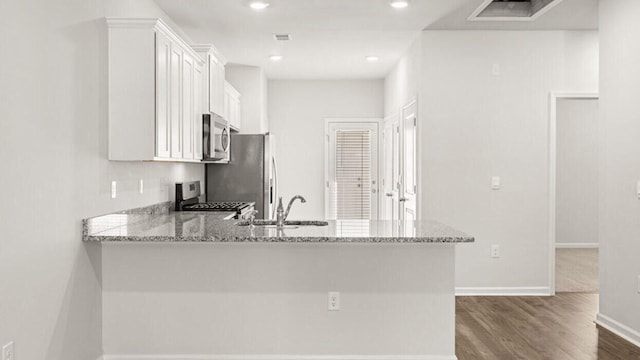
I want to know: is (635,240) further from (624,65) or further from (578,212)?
(578,212)

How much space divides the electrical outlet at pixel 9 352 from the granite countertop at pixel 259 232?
0.80m

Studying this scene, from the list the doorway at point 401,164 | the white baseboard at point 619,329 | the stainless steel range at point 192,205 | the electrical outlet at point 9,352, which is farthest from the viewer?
the doorway at point 401,164

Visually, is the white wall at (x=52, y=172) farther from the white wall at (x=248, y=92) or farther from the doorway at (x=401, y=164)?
the white wall at (x=248, y=92)

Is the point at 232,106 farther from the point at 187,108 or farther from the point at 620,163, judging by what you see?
the point at 620,163

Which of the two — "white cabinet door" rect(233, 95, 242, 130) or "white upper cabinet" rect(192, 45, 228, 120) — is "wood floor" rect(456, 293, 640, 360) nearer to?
"white upper cabinet" rect(192, 45, 228, 120)

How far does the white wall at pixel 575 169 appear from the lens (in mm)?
8773

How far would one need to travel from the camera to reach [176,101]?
395 centimetres

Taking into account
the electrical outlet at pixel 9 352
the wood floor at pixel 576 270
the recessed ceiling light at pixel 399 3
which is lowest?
the wood floor at pixel 576 270

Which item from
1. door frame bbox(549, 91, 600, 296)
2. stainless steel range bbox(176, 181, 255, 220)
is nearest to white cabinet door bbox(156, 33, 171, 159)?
stainless steel range bbox(176, 181, 255, 220)

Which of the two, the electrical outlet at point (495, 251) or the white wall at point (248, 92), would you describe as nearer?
the electrical outlet at point (495, 251)

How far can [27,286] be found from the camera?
2.65m

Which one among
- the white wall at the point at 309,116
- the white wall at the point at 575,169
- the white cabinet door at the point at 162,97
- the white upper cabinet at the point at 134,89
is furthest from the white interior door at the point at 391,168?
the white upper cabinet at the point at 134,89

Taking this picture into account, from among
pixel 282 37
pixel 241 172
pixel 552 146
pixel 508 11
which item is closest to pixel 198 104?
pixel 282 37

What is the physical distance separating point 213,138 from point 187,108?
25.0 inches
